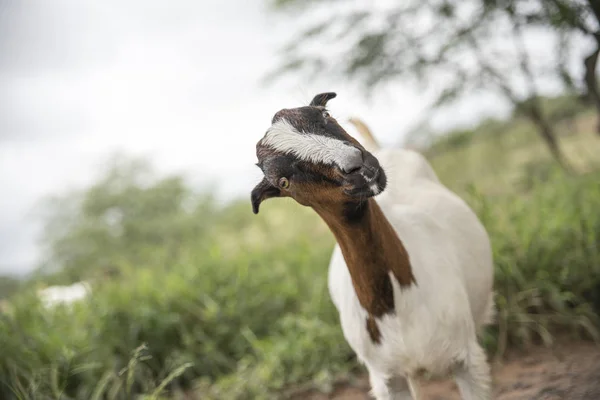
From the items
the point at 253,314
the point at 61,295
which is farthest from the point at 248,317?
the point at 61,295

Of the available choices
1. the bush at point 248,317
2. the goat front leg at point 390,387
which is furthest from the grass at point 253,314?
the goat front leg at point 390,387

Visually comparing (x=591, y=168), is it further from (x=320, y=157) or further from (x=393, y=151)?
(x=320, y=157)

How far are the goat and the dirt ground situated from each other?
23.6 inches

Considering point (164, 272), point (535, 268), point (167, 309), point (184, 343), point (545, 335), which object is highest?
point (164, 272)

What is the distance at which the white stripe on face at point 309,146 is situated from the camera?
1682 mm

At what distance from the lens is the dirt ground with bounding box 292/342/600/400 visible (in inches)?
108

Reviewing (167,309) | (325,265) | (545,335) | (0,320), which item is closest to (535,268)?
(545,335)

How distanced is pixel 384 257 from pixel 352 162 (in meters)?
0.55

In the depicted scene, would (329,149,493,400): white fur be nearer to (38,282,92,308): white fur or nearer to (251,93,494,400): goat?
(251,93,494,400): goat

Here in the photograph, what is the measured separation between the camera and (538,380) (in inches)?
122

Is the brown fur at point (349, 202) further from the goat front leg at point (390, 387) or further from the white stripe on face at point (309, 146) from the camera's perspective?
the goat front leg at point (390, 387)

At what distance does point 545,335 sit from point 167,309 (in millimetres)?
3128

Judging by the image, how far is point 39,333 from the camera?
435 centimetres

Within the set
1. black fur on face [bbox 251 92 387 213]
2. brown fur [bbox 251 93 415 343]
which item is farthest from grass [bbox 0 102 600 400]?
black fur on face [bbox 251 92 387 213]
